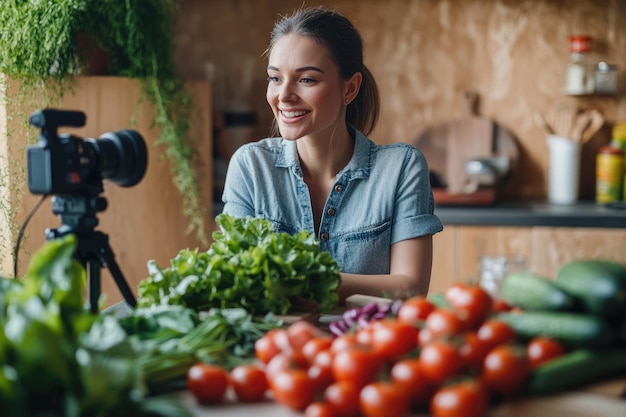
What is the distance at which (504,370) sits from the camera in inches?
39.9

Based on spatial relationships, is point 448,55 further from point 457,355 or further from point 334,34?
point 457,355

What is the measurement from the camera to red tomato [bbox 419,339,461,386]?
985 mm

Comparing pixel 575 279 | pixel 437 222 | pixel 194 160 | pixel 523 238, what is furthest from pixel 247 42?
pixel 575 279

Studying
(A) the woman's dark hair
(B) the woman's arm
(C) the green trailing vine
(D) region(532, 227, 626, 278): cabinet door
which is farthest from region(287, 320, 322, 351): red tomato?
(D) region(532, 227, 626, 278): cabinet door

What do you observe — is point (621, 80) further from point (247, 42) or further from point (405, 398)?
point (405, 398)

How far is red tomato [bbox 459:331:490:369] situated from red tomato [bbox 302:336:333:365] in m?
0.19

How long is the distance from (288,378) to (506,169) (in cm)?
279

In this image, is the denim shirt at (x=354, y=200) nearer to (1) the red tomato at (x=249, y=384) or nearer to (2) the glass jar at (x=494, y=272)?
(2) the glass jar at (x=494, y=272)

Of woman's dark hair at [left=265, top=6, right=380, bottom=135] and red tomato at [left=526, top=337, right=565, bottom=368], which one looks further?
woman's dark hair at [left=265, top=6, right=380, bottom=135]

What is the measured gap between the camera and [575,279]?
1.17 m

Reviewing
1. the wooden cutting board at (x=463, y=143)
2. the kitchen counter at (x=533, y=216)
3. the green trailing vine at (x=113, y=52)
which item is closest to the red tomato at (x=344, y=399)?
the green trailing vine at (x=113, y=52)

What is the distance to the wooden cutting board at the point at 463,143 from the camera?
3654 mm

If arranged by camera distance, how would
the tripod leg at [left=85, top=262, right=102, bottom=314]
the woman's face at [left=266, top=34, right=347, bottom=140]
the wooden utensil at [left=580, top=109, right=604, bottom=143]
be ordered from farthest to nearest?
the wooden utensil at [left=580, top=109, right=604, bottom=143], the woman's face at [left=266, top=34, right=347, bottom=140], the tripod leg at [left=85, top=262, right=102, bottom=314]

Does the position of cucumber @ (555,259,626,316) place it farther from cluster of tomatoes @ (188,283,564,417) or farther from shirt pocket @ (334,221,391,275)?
shirt pocket @ (334,221,391,275)
